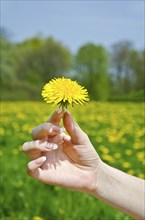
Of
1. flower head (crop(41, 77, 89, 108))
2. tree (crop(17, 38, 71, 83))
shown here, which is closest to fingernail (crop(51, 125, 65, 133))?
flower head (crop(41, 77, 89, 108))

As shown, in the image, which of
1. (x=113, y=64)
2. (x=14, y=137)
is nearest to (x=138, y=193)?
(x=113, y=64)

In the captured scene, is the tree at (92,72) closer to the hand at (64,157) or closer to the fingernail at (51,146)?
the hand at (64,157)

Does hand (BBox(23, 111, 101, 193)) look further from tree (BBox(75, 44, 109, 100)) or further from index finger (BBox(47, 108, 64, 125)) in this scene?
tree (BBox(75, 44, 109, 100))

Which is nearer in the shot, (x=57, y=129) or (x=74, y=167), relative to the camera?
(x=57, y=129)

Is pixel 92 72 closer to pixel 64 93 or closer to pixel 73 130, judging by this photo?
pixel 73 130

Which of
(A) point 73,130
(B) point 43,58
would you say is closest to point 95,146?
(A) point 73,130

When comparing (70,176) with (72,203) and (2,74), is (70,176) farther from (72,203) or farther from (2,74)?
(2,74)
